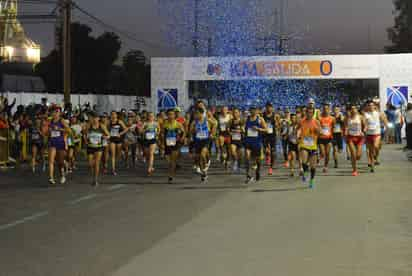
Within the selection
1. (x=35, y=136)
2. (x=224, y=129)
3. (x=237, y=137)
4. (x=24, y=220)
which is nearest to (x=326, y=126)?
(x=237, y=137)

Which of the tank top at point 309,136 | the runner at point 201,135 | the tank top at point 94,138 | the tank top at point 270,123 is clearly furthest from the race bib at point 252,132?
the tank top at point 94,138

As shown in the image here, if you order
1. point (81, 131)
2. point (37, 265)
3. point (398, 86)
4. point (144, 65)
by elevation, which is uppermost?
point (144, 65)

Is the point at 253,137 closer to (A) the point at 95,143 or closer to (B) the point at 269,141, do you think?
(B) the point at 269,141

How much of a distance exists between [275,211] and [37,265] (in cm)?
509

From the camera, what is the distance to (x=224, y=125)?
21.7 m

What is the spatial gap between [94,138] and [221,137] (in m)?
5.82

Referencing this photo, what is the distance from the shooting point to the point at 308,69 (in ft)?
108

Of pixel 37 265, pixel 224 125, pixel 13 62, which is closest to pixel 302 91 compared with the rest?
pixel 224 125

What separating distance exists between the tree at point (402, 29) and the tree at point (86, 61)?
33780 millimetres

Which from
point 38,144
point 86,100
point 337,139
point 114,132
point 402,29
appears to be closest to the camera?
point 114,132

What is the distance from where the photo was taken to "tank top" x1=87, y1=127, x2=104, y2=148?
16984mm

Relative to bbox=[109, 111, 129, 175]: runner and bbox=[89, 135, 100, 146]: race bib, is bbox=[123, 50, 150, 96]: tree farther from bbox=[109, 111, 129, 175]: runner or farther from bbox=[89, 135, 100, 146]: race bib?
bbox=[89, 135, 100, 146]: race bib

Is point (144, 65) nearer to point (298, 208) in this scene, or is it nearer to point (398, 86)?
point (398, 86)

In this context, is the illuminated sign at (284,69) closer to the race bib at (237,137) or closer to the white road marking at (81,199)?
the race bib at (237,137)
